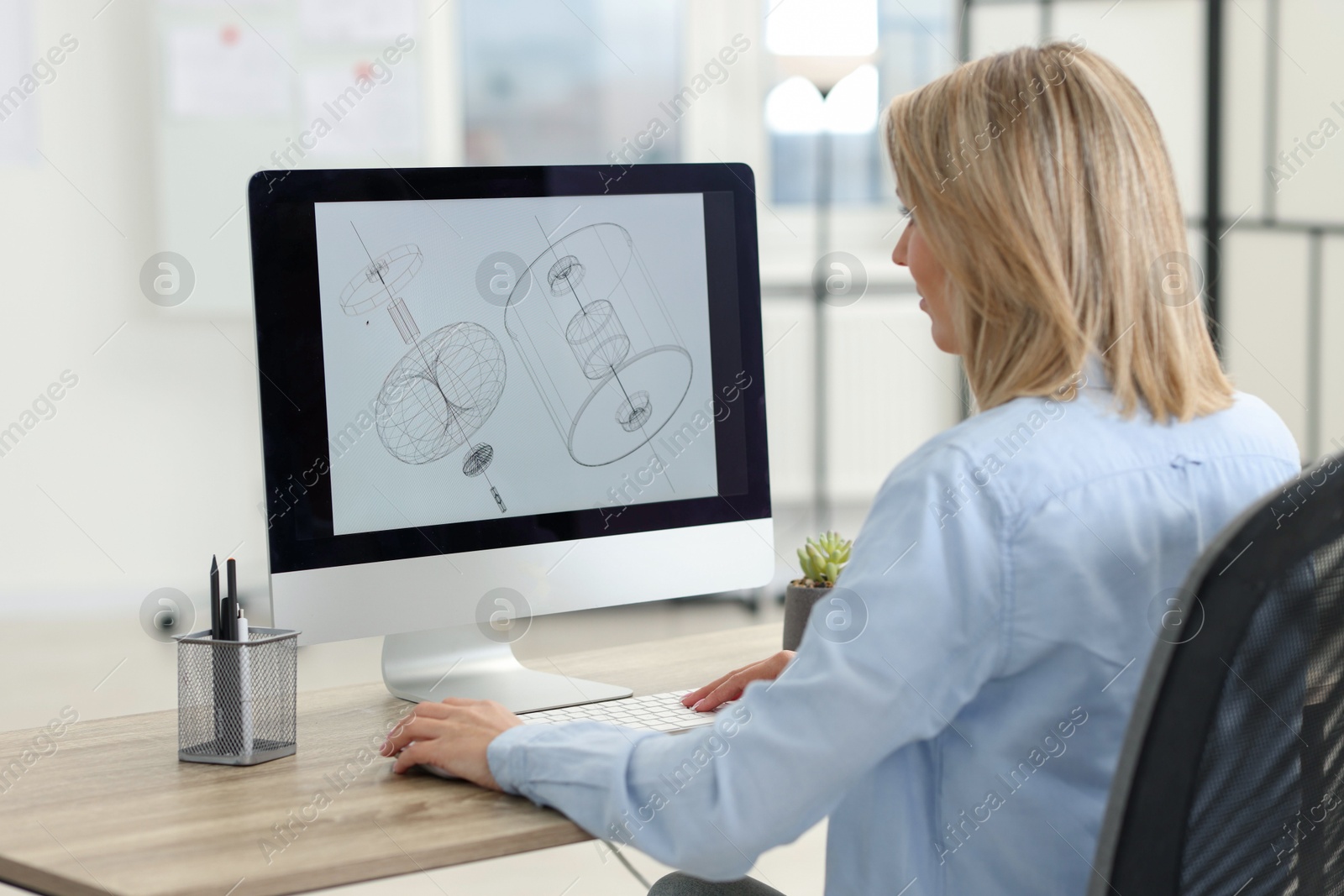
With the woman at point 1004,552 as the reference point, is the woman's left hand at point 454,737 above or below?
below

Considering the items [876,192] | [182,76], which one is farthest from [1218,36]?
[182,76]

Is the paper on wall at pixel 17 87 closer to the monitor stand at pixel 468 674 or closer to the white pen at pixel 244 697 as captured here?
the monitor stand at pixel 468 674

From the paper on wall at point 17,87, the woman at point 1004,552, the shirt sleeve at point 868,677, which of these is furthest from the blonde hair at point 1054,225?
the paper on wall at point 17,87

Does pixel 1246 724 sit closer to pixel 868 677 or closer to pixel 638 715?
pixel 868 677

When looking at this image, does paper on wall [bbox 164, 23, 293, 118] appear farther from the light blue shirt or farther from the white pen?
the light blue shirt

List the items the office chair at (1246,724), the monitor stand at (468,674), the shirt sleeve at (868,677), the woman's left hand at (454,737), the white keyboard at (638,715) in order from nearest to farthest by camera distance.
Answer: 1. the office chair at (1246,724)
2. the shirt sleeve at (868,677)
3. the woman's left hand at (454,737)
4. the white keyboard at (638,715)
5. the monitor stand at (468,674)

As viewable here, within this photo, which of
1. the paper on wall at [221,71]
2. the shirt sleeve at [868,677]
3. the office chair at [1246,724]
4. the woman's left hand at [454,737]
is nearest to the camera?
the office chair at [1246,724]

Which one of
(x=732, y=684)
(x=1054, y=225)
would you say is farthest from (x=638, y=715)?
(x=1054, y=225)

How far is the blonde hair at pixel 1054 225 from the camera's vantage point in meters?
0.86

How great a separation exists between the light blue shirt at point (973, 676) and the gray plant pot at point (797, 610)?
1.45 feet

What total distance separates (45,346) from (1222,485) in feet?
12.1

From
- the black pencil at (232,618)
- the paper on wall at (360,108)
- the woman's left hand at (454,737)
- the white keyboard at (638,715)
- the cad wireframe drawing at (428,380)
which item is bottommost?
the white keyboard at (638,715)

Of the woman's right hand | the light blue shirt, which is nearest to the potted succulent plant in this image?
the woman's right hand

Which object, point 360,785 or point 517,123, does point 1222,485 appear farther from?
point 517,123
